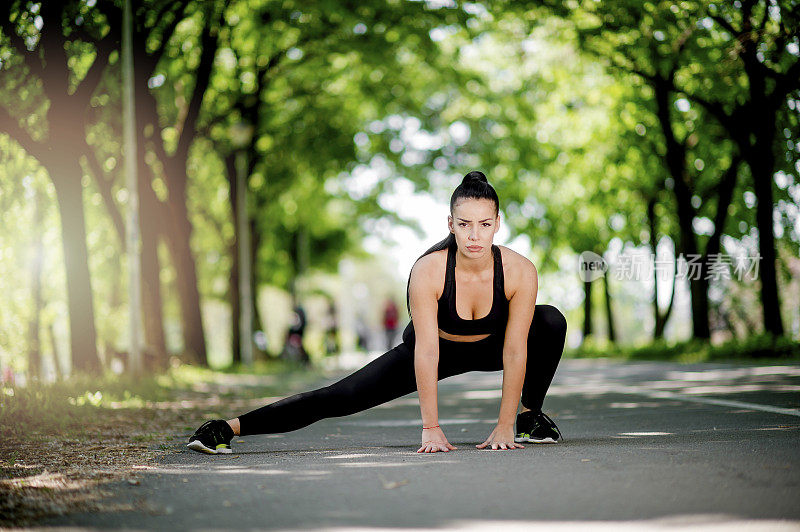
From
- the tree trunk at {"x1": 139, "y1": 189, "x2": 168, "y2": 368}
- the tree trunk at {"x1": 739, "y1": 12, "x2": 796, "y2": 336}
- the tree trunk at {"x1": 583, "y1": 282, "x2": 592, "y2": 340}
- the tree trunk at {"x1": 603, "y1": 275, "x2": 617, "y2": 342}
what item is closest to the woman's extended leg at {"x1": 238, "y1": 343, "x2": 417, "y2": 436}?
the tree trunk at {"x1": 739, "y1": 12, "x2": 796, "y2": 336}

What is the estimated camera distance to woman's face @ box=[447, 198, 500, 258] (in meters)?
6.08

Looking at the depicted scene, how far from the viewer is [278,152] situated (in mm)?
27344

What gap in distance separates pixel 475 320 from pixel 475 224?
1.98ft

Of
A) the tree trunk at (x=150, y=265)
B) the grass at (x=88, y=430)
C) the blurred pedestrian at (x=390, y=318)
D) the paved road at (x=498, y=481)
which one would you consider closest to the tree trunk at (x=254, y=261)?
the blurred pedestrian at (x=390, y=318)

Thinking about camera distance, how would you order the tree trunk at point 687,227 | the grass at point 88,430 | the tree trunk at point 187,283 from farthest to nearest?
the tree trunk at point 687,227
the tree trunk at point 187,283
the grass at point 88,430

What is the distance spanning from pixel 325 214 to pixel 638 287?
243ft

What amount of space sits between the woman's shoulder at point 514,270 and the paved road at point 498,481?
0.96m

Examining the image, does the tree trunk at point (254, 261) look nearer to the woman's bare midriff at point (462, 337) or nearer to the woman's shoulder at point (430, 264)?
the woman's bare midriff at point (462, 337)

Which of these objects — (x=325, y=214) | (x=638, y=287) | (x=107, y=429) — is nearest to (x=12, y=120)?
(x=107, y=429)

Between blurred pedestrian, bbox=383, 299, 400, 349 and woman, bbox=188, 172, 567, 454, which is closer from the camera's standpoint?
woman, bbox=188, 172, 567, 454

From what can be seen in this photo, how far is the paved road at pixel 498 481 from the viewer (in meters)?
4.10

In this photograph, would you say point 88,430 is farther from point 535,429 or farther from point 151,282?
point 151,282

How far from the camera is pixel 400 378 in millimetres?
6633

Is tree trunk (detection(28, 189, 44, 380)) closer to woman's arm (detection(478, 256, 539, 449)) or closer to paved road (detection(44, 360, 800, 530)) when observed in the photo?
paved road (detection(44, 360, 800, 530))
